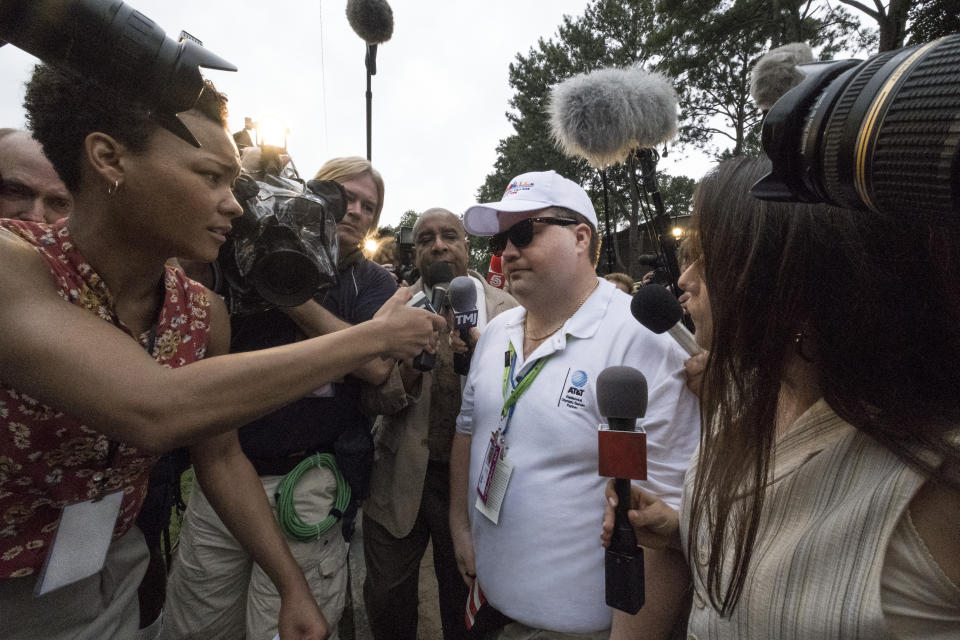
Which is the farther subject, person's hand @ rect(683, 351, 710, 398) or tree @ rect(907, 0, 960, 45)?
tree @ rect(907, 0, 960, 45)

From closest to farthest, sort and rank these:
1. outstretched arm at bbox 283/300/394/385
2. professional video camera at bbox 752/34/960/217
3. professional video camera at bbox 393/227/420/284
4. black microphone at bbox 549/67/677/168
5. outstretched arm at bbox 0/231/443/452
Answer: professional video camera at bbox 752/34/960/217
outstretched arm at bbox 0/231/443/452
outstretched arm at bbox 283/300/394/385
black microphone at bbox 549/67/677/168
professional video camera at bbox 393/227/420/284

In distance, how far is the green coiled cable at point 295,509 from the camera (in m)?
2.11

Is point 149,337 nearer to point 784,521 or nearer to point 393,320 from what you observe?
point 393,320

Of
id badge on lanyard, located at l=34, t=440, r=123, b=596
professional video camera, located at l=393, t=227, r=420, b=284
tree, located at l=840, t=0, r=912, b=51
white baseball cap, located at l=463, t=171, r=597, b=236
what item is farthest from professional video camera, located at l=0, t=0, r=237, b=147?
tree, located at l=840, t=0, r=912, b=51

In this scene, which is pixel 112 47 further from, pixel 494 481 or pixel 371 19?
pixel 371 19

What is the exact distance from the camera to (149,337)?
1.47 meters

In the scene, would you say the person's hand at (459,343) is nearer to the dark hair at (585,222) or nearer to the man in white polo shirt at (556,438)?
the man in white polo shirt at (556,438)

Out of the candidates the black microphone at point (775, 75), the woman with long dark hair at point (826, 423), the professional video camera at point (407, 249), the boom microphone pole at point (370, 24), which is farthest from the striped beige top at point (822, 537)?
the boom microphone pole at point (370, 24)

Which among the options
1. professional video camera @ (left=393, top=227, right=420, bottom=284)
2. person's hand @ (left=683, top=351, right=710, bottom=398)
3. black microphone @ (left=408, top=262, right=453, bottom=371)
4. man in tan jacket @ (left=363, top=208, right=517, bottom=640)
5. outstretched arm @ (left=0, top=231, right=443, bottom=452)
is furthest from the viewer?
professional video camera @ (left=393, top=227, right=420, bottom=284)

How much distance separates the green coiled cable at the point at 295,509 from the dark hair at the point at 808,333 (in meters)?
1.67

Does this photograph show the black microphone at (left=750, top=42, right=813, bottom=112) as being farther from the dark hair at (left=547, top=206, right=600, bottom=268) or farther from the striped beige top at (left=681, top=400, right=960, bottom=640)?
the striped beige top at (left=681, top=400, right=960, bottom=640)

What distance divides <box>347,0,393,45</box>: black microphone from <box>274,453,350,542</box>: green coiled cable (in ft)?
23.0

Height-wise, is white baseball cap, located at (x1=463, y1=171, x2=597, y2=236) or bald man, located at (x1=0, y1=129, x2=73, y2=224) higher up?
bald man, located at (x1=0, y1=129, x2=73, y2=224)

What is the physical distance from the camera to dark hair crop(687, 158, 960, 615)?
77 centimetres
